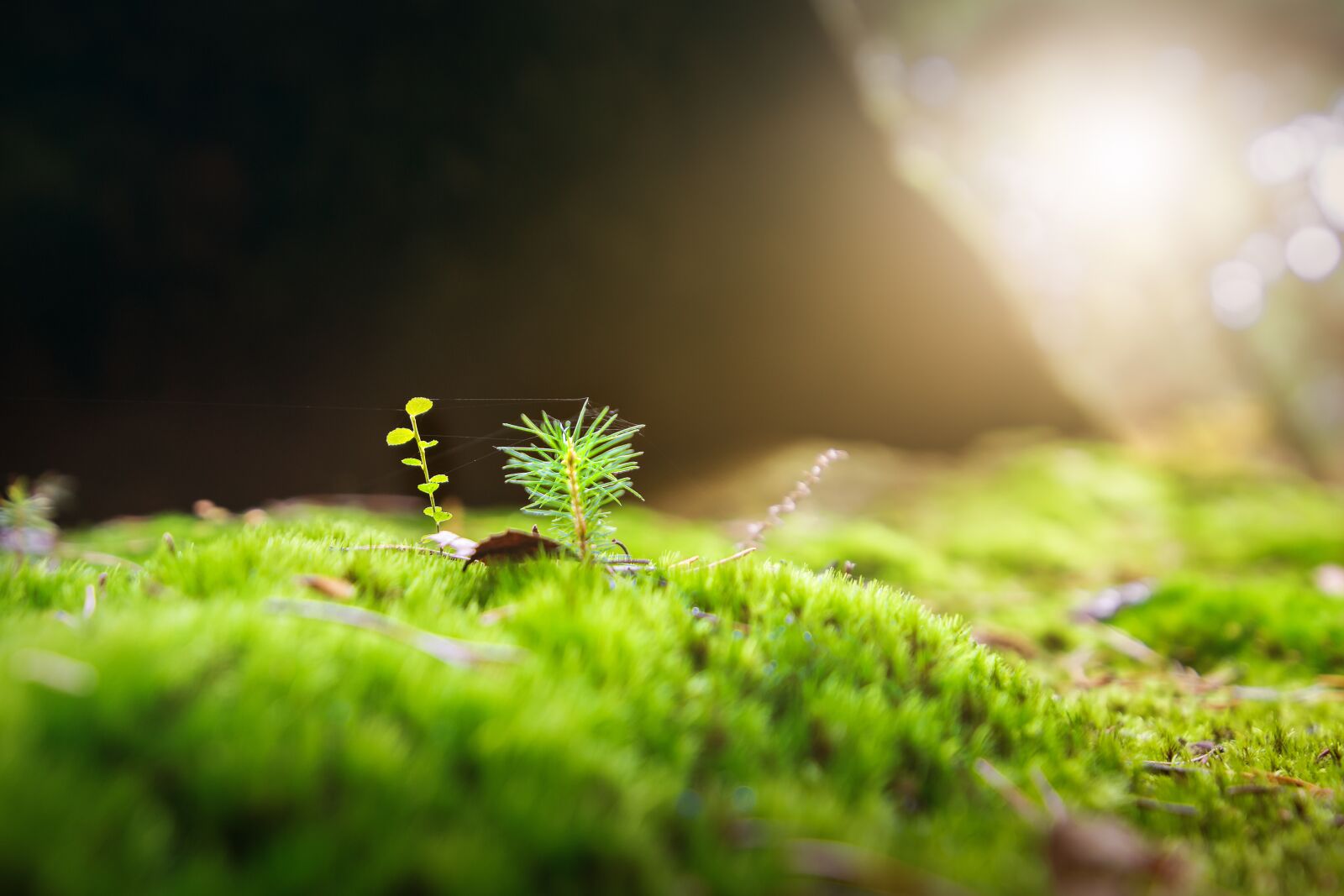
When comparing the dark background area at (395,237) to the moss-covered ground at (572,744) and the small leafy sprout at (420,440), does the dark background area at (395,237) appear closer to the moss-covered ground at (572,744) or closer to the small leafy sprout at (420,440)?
the small leafy sprout at (420,440)

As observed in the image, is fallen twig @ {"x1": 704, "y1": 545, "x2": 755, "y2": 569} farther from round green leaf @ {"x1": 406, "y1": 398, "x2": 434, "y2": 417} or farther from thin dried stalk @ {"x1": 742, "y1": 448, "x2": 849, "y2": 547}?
round green leaf @ {"x1": 406, "y1": 398, "x2": 434, "y2": 417}

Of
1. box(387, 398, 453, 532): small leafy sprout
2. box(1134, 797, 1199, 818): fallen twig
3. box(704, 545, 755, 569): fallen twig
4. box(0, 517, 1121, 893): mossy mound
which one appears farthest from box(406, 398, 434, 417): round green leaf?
box(1134, 797, 1199, 818): fallen twig

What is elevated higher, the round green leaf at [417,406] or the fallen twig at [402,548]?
the round green leaf at [417,406]

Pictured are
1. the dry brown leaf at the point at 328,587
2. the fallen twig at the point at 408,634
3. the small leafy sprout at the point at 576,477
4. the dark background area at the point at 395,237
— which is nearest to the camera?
the fallen twig at the point at 408,634

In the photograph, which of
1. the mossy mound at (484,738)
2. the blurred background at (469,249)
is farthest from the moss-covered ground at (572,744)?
the blurred background at (469,249)

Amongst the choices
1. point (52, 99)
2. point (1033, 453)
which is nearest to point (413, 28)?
point (52, 99)

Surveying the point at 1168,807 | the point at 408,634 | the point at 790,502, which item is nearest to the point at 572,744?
the point at 408,634

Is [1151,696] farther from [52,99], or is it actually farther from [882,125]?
[882,125]
